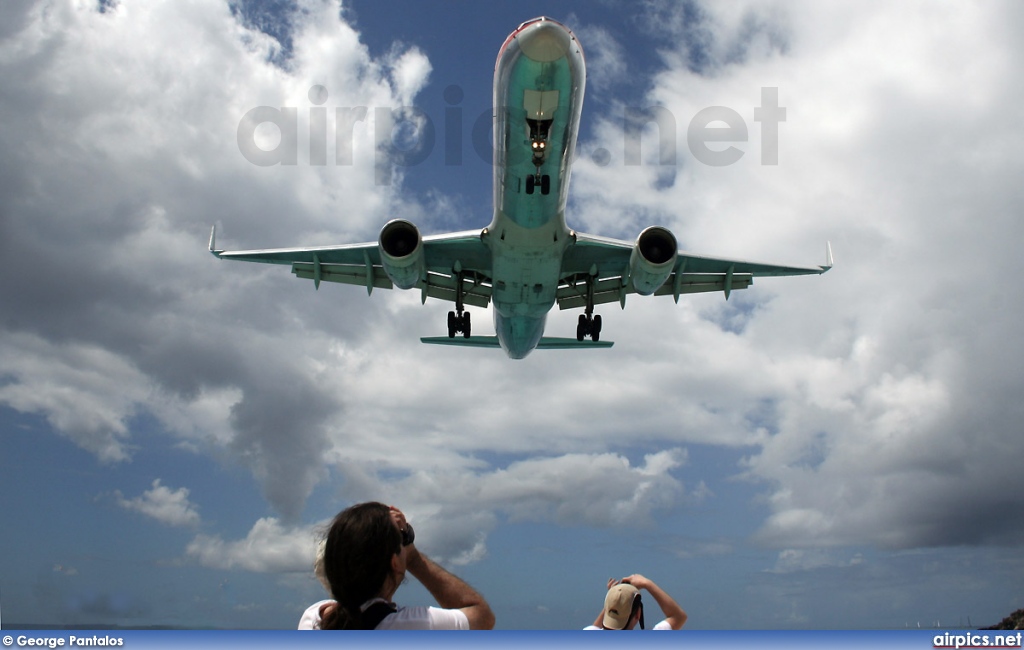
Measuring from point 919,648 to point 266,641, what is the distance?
120 inches

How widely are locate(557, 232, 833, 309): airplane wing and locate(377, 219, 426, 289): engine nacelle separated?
5.70 meters

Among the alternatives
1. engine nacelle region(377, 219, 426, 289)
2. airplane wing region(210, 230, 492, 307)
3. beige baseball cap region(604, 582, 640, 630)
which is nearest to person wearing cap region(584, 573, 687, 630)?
beige baseball cap region(604, 582, 640, 630)

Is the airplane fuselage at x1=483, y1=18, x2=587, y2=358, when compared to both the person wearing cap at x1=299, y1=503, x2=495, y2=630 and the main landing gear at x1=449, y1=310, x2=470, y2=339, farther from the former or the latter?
the person wearing cap at x1=299, y1=503, x2=495, y2=630

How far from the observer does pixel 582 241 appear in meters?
23.6

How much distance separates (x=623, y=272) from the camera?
25453 mm

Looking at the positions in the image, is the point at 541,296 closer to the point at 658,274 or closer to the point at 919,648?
the point at 658,274

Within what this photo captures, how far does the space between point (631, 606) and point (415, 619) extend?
1.73m

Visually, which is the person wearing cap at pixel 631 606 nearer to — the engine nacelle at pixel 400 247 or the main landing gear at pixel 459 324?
the engine nacelle at pixel 400 247

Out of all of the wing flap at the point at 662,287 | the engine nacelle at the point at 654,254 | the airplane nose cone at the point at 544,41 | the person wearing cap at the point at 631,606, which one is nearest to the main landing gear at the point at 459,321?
the wing flap at the point at 662,287

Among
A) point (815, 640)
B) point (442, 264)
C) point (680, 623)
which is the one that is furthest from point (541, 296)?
point (815, 640)

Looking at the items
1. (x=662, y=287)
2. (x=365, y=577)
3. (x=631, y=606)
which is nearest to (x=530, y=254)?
(x=662, y=287)

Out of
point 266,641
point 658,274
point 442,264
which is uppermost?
point 442,264

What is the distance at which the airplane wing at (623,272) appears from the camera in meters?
23.9

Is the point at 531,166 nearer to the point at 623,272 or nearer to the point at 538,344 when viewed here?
the point at 623,272
